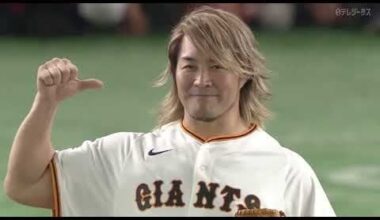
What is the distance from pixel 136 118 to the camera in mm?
6750

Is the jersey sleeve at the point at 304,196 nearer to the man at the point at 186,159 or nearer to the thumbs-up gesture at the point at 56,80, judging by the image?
the man at the point at 186,159

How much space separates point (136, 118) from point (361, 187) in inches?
84.1

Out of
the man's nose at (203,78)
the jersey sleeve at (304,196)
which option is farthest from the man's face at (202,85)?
the jersey sleeve at (304,196)

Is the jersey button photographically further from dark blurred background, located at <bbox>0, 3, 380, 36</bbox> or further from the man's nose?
dark blurred background, located at <bbox>0, 3, 380, 36</bbox>

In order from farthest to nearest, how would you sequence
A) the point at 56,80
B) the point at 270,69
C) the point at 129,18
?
the point at 129,18, the point at 270,69, the point at 56,80

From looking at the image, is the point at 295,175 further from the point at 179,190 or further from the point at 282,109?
the point at 282,109

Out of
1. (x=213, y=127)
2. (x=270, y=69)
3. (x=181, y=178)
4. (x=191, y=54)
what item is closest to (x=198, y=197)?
(x=181, y=178)

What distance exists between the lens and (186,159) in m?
2.51

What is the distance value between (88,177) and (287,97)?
5.09 meters

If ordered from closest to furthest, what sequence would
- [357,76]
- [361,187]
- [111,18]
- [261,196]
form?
[261,196] → [361,187] → [357,76] → [111,18]

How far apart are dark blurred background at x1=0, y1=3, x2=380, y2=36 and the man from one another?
25.0ft

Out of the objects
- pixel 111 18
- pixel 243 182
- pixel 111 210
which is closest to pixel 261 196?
pixel 243 182

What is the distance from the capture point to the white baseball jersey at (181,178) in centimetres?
246

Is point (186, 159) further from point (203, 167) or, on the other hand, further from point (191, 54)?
point (191, 54)
